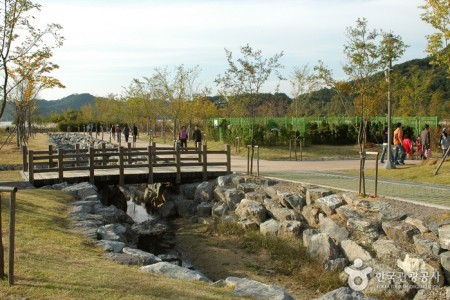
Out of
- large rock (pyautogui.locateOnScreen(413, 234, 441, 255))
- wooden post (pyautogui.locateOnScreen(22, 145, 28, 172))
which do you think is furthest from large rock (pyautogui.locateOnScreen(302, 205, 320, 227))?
wooden post (pyautogui.locateOnScreen(22, 145, 28, 172))

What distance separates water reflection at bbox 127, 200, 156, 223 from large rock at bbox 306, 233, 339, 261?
7.67 m

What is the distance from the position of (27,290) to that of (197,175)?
12.1 metres

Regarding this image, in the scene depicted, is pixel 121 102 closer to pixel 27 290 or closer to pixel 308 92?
pixel 308 92

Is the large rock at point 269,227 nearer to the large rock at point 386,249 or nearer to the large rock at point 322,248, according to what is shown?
the large rock at point 322,248

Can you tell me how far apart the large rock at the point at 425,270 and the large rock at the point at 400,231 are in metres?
0.76

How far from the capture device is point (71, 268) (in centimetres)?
625

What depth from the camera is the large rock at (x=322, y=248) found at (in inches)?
363

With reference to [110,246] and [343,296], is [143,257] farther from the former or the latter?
[343,296]

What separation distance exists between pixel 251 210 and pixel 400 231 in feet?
15.6

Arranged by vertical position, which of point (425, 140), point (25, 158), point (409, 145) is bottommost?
point (25, 158)

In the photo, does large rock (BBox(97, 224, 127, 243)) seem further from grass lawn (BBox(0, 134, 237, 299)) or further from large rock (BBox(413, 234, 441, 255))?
large rock (BBox(413, 234, 441, 255))

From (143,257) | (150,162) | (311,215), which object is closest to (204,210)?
(150,162)

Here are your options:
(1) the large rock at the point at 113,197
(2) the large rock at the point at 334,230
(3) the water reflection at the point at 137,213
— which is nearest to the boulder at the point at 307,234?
(2) the large rock at the point at 334,230

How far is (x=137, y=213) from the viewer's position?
57.7 ft
